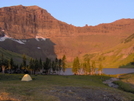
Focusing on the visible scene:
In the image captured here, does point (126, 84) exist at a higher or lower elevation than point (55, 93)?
lower

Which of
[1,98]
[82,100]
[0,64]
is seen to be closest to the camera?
[1,98]

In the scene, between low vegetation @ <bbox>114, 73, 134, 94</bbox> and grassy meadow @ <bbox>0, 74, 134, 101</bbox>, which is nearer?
grassy meadow @ <bbox>0, 74, 134, 101</bbox>

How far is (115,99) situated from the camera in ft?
119

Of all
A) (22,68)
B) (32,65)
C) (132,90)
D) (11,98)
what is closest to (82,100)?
(11,98)

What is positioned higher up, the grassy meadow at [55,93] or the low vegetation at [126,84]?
the grassy meadow at [55,93]

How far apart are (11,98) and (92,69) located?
4780 inches

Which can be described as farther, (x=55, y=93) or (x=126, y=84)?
(x=126, y=84)

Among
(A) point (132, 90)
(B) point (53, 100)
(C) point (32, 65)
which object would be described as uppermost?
(C) point (32, 65)

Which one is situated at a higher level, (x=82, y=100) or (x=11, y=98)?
(x=11, y=98)

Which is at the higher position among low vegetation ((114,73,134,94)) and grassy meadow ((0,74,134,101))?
grassy meadow ((0,74,134,101))

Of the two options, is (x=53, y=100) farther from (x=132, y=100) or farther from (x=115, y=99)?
(x=132, y=100)

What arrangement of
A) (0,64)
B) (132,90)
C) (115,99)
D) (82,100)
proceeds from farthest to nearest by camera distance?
(0,64)
(132,90)
(115,99)
(82,100)

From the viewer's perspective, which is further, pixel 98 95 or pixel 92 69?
pixel 92 69

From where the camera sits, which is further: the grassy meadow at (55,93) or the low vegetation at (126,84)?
the low vegetation at (126,84)
